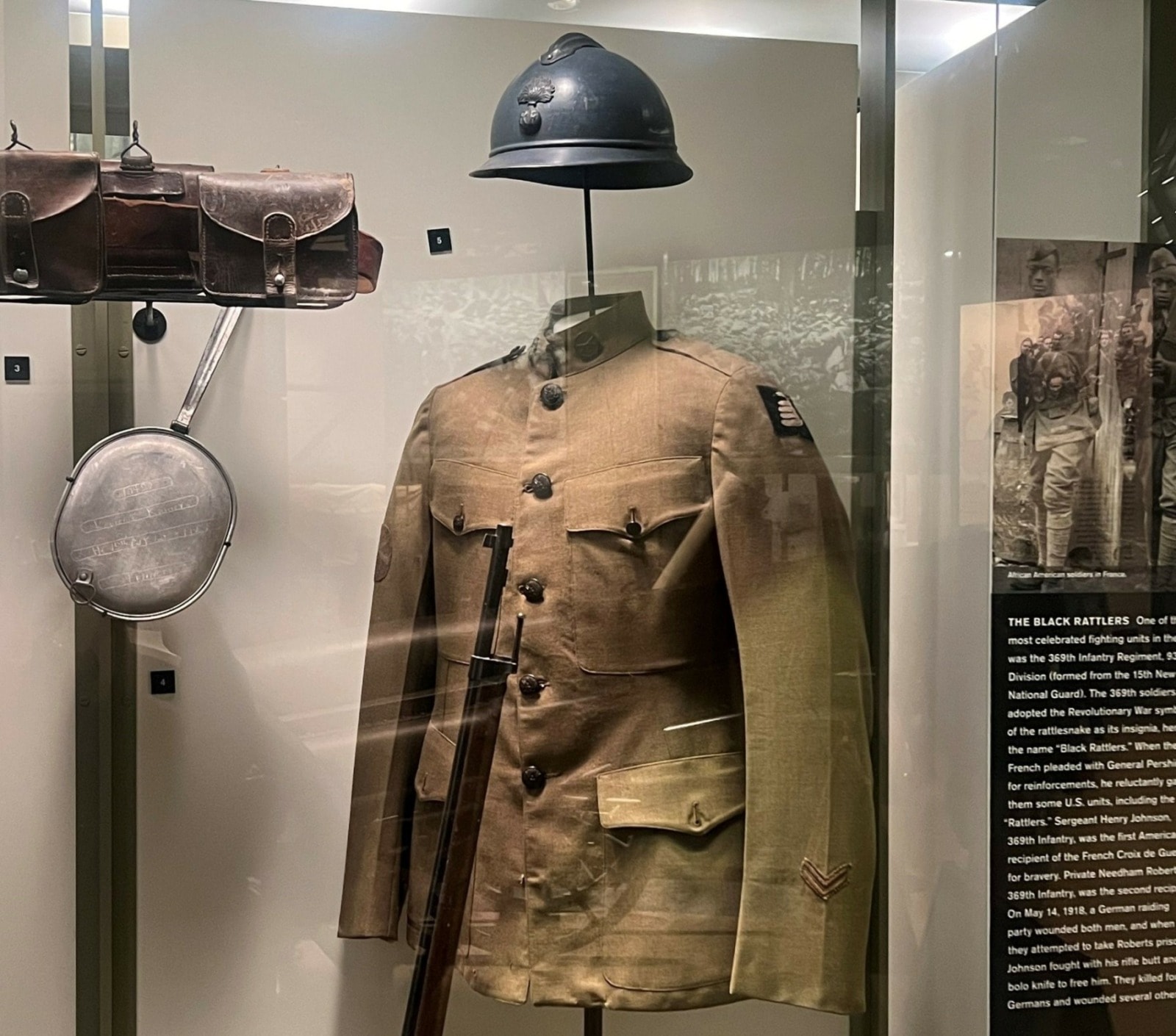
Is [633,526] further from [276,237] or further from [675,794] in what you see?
[276,237]

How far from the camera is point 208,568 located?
1.68 meters

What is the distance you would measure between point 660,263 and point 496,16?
1.34 ft

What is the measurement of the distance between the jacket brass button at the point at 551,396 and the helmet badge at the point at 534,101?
337 mm

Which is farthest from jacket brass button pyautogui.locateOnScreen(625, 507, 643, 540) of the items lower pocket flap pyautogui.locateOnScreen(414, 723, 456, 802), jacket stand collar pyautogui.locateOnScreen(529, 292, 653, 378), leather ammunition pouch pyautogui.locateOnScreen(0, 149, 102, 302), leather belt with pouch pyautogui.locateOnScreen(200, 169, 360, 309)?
leather ammunition pouch pyautogui.locateOnScreen(0, 149, 102, 302)

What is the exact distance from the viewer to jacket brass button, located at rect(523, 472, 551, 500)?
5.69ft

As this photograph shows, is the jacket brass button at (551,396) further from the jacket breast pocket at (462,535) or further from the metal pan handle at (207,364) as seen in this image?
the metal pan handle at (207,364)

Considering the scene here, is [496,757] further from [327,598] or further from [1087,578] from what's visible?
[1087,578]

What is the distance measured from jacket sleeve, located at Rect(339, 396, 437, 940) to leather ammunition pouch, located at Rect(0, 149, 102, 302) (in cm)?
47

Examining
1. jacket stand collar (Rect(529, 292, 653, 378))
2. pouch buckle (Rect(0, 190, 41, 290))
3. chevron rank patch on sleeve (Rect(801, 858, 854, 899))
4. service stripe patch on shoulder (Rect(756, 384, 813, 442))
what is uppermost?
pouch buckle (Rect(0, 190, 41, 290))

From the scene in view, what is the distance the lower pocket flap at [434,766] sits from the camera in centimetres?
172

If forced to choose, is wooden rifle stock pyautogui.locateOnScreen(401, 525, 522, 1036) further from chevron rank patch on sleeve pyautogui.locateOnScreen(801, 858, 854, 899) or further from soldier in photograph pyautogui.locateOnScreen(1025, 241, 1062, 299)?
soldier in photograph pyautogui.locateOnScreen(1025, 241, 1062, 299)

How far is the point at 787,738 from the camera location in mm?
1747

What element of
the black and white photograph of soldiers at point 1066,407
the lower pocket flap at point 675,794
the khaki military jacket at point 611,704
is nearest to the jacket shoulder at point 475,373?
the khaki military jacket at point 611,704

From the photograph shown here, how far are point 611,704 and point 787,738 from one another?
0.25 metres
